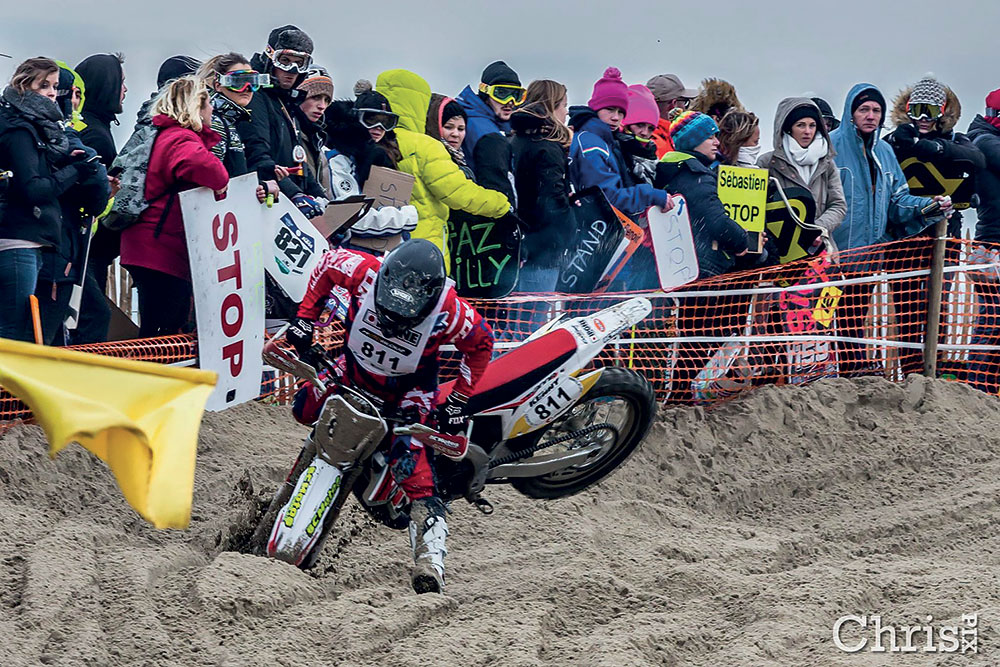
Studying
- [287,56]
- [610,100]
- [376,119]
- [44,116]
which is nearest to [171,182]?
[44,116]

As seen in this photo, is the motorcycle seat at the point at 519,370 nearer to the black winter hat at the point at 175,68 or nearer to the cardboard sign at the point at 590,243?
the cardboard sign at the point at 590,243

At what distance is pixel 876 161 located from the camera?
1048 cm

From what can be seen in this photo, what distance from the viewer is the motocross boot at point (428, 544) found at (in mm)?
6043

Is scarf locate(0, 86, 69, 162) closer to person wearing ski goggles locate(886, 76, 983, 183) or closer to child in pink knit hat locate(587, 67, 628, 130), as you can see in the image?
child in pink knit hat locate(587, 67, 628, 130)

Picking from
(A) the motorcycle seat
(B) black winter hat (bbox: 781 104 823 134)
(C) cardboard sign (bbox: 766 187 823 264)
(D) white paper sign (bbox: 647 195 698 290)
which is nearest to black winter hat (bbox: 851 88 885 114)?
(B) black winter hat (bbox: 781 104 823 134)

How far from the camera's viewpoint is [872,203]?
10461mm

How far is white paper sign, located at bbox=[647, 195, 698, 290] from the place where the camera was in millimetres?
9398

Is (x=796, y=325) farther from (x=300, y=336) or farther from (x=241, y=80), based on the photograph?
(x=300, y=336)

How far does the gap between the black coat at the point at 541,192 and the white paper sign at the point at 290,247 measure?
70.1 inches

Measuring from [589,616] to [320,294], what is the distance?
1.92m

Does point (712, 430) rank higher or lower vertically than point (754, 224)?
lower

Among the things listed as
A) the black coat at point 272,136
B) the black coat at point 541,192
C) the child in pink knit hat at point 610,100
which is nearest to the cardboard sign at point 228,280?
the black coat at point 272,136

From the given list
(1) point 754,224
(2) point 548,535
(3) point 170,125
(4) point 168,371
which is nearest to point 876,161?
(1) point 754,224

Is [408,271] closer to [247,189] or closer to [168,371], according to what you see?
[168,371]
